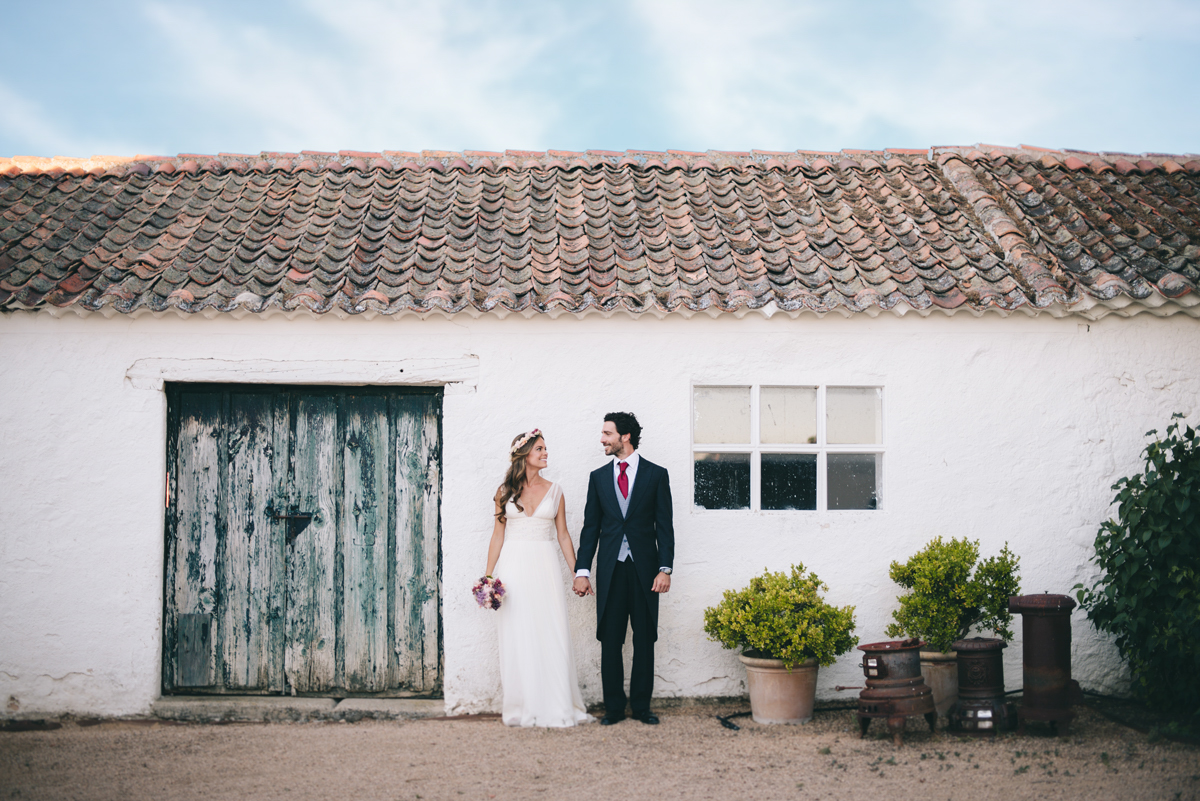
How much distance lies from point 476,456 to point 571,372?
0.97 meters

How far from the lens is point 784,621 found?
5844mm

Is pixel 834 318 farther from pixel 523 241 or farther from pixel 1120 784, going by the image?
pixel 1120 784

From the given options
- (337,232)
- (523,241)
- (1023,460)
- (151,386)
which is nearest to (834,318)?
(1023,460)

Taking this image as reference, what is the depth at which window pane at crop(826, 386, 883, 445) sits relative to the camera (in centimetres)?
671

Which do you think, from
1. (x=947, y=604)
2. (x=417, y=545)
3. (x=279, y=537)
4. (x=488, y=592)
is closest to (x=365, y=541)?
(x=417, y=545)

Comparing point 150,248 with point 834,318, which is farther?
point 150,248

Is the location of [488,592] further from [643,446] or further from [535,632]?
[643,446]

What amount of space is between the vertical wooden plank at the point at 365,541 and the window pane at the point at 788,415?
9.79 feet

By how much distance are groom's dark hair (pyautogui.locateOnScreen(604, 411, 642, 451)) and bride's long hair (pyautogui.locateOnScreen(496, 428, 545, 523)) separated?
56cm

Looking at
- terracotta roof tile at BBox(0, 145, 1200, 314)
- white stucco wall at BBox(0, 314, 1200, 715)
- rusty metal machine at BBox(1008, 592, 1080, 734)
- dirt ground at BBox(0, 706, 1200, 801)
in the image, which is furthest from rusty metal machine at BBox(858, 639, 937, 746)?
terracotta roof tile at BBox(0, 145, 1200, 314)

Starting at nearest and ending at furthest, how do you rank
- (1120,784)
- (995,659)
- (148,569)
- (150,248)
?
(1120,784) → (995,659) → (148,569) → (150,248)

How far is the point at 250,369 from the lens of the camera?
21.2ft

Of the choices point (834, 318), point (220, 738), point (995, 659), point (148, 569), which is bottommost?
point (220, 738)

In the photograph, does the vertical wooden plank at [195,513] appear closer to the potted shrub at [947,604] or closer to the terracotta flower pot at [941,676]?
the potted shrub at [947,604]
